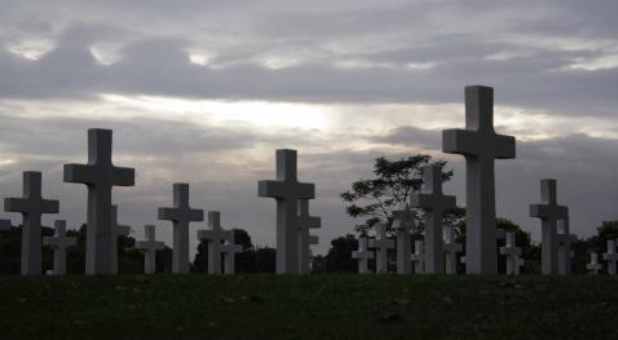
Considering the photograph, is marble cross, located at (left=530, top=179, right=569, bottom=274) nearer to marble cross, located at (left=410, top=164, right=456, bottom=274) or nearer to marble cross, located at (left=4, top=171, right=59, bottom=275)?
marble cross, located at (left=410, top=164, right=456, bottom=274)

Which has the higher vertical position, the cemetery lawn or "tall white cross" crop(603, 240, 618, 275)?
"tall white cross" crop(603, 240, 618, 275)

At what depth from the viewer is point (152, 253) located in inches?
1622

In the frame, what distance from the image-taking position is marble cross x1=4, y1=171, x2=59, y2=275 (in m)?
27.8

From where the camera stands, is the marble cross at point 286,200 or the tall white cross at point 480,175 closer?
the tall white cross at point 480,175

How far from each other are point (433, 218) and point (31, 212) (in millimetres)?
9649

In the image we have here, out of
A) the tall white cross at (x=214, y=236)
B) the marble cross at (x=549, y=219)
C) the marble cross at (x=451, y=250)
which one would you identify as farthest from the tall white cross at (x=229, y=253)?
the marble cross at (x=549, y=219)

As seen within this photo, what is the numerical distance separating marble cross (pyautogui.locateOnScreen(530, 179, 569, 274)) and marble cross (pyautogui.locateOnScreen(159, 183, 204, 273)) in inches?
356

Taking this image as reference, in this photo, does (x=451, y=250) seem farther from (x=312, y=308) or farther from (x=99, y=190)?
(x=312, y=308)

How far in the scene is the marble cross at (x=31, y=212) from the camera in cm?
2780

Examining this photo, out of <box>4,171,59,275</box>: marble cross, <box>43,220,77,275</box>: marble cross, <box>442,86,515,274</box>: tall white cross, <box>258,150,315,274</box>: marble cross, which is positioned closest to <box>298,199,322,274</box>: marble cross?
<box>258,150,315,274</box>: marble cross

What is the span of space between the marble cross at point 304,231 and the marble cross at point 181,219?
10.3 feet

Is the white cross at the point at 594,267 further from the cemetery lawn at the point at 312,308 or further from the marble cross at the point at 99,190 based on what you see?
the cemetery lawn at the point at 312,308

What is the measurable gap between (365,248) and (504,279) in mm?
29219

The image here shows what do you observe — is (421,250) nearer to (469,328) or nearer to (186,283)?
(186,283)
